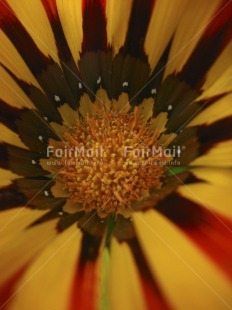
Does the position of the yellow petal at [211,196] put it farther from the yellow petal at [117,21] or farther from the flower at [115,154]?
the yellow petal at [117,21]

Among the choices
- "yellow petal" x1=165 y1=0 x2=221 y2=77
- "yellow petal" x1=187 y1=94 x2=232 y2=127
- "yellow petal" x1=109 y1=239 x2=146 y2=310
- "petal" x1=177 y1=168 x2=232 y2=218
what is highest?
"yellow petal" x1=165 y1=0 x2=221 y2=77

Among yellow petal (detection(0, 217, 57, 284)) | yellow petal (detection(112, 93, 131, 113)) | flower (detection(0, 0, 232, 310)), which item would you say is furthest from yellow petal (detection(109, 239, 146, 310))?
yellow petal (detection(112, 93, 131, 113))

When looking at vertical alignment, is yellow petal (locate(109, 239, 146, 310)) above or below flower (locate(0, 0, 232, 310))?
below

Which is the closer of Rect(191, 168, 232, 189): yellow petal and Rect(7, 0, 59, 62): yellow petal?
Rect(191, 168, 232, 189): yellow petal

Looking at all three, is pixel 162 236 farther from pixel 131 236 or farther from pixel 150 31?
pixel 150 31

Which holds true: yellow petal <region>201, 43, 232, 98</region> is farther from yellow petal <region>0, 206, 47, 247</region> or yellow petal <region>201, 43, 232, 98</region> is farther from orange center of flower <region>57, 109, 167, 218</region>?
yellow petal <region>0, 206, 47, 247</region>

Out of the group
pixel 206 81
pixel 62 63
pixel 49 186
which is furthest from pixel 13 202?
pixel 206 81

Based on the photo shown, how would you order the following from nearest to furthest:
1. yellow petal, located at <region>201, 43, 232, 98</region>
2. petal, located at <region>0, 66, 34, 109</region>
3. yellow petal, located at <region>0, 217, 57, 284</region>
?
1. yellow petal, located at <region>0, 217, 57, 284</region>
2. yellow petal, located at <region>201, 43, 232, 98</region>
3. petal, located at <region>0, 66, 34, 109</region>
